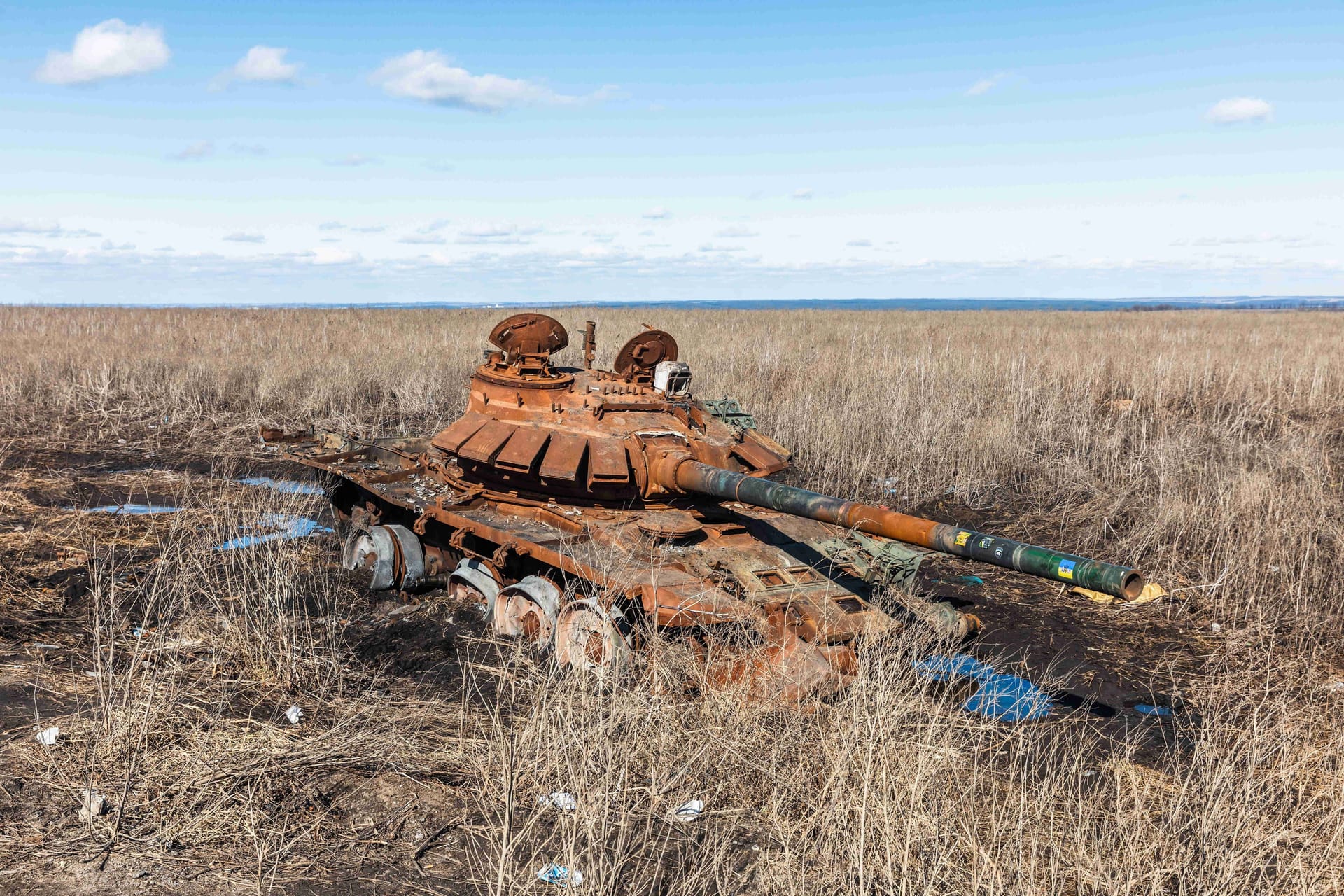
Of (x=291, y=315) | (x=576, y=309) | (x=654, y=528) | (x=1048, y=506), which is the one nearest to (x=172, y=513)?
(x=654, y=528)

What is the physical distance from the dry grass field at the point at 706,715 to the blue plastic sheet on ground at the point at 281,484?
0.30 meters

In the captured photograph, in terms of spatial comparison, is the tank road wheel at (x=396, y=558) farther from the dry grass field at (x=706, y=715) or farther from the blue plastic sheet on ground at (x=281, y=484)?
the blue plastic sheet on ground at (x=281, y=484)

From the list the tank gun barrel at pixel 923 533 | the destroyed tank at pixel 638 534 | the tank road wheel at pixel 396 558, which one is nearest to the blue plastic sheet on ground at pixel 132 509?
the destroyed tank at pixel 638 534

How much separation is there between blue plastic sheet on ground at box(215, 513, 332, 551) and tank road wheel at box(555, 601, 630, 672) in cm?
219

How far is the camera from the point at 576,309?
37.3 meters

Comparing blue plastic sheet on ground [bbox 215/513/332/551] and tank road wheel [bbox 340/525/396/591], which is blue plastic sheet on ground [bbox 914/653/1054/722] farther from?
blue plastic sheet on ground [bbox 215/513/332/551]

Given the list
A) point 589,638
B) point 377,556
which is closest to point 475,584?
point 377,556

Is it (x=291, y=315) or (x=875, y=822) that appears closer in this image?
(x=875, y=822)

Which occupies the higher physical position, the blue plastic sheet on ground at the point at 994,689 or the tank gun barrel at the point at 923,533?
the tank gun barrel at the point at 923,533

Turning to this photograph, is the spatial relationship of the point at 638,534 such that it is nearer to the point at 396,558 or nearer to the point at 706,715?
the point at 706,715

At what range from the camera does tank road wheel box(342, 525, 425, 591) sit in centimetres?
823

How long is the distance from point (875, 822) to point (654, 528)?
353 cm

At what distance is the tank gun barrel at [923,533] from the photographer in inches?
160

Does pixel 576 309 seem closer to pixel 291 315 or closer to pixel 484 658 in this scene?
pixel 291 315
